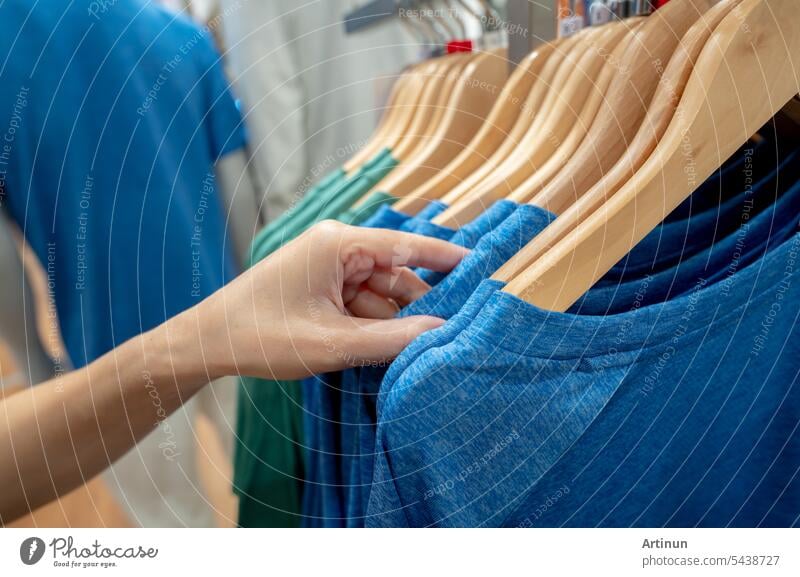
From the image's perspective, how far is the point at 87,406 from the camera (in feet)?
1.14

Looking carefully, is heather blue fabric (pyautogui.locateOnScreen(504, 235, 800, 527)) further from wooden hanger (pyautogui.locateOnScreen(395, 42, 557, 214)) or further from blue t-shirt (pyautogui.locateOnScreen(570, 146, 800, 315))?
wooden hanger (pyautogui.locateOnScreen(395, 42, 557, 214))

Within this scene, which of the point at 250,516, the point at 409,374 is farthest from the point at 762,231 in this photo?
the point at 250,516

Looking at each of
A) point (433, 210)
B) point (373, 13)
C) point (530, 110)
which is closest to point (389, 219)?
point (433, 210)

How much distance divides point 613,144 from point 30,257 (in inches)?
16.3

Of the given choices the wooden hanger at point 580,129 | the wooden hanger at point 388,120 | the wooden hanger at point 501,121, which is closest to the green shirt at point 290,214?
the wooden hanger at point 388,120

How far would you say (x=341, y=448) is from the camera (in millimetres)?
363

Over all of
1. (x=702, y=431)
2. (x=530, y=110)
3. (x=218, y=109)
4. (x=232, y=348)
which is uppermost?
(x=218, y=109)

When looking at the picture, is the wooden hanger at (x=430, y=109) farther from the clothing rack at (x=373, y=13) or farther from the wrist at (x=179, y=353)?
the wrist at (x=179, y=353)

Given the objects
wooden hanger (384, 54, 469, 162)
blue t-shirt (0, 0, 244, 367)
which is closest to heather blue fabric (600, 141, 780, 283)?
wooden hanger (384, 54, 469, 162)

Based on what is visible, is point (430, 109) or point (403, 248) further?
point (430, 109)

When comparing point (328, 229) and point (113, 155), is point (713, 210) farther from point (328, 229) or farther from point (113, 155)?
point (113, 155)

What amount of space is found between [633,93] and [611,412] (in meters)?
0.18

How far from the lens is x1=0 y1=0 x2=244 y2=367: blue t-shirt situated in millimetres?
421

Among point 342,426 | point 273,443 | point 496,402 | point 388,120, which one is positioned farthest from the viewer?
point 388,120
